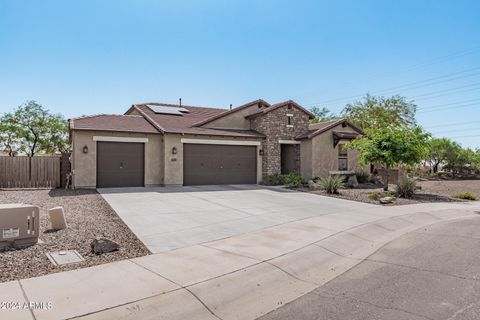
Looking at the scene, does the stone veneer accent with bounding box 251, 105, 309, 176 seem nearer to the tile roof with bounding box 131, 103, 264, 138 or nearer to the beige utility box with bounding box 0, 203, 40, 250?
the tile roof with bounding box 131, 103, 264, 138

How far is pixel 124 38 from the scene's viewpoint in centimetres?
1488

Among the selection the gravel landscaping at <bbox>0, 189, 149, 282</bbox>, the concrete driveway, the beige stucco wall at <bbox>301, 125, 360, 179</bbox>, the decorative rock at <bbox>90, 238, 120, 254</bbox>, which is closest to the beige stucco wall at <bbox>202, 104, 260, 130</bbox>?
the beige stucco wall at <bbox>301, 125, 360, 179</bbox>

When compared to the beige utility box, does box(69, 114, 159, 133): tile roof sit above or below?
above

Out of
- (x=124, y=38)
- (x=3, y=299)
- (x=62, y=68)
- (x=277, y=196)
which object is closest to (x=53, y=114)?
(x=62, y=68)

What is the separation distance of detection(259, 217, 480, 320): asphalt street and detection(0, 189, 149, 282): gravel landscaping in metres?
3.37

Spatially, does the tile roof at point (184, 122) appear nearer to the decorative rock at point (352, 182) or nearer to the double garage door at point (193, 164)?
the double garage door at point (193, 164)

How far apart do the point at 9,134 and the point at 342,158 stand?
2863 centimetres

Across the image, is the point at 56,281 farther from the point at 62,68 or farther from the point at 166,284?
the point at 62,68

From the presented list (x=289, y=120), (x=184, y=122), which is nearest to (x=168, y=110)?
(x=184, y=122)

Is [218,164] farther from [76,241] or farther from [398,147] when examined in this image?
[76,241]

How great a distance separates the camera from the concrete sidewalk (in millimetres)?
3957

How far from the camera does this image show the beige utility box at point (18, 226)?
20.0ft

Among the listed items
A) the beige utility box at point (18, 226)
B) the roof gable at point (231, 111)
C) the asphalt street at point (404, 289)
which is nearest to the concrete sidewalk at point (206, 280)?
the asphalt street at point (404, 289)

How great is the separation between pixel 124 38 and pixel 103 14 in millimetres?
3226
